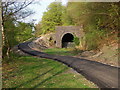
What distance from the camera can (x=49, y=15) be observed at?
1959 inches

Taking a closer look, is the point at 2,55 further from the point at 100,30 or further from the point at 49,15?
the point at 49,15

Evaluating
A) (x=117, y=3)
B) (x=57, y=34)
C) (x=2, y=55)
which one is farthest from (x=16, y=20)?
(x=57, y=34)

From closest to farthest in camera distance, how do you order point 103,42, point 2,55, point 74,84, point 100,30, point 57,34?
1. point 74,84
2. point 2,55
3. point 100,30
4. point 103,42
5. point 57,34

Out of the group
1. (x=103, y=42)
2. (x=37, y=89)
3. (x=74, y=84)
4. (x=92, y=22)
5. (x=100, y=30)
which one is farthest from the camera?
(x=92, y=22)

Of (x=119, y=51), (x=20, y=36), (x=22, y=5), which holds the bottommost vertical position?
(x=119, y=51)

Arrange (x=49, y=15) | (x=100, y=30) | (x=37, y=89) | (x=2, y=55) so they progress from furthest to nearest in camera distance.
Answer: (x=49, y=15)
(x=100, y=30)
(x=2, y=55)
(x=37, y=89)

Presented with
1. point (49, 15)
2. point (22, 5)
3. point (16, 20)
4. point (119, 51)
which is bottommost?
point (119, 51)

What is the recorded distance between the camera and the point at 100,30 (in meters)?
17.0

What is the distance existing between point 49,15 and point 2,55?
37.4 m

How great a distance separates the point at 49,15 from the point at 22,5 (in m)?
36.5

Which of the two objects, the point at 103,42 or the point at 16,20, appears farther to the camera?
the point at 103,42

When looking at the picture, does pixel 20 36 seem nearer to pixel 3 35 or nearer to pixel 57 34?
pixel 3 35

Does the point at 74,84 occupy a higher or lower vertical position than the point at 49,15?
lower

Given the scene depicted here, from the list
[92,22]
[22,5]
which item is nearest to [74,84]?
[22,5]
